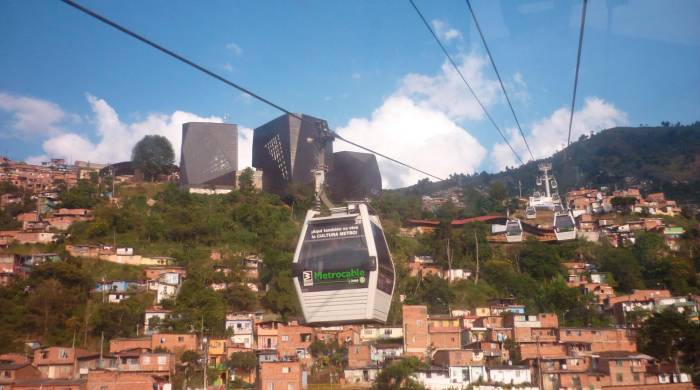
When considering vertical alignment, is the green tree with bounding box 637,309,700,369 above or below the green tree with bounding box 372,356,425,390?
above

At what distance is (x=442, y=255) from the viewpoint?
41.7 meters

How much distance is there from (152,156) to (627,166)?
62.5 meters

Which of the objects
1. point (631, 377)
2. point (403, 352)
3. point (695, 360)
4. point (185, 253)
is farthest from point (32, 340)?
point (695, 360)

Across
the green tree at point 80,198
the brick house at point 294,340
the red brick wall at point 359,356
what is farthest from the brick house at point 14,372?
the green tree at point 80,198

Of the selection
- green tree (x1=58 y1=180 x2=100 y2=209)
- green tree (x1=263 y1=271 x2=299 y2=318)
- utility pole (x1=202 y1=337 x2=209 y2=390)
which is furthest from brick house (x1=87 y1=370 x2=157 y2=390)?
green tree (x1=58 y1=180 x2=100 y2=209)

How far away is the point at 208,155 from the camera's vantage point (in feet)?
192

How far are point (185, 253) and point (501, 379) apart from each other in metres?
21.1

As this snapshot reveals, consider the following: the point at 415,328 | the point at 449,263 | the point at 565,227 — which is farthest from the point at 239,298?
the point at 565,227

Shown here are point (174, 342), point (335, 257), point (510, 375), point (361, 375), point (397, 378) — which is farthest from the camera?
point (174, 342)

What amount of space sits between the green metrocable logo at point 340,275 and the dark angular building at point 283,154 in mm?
45493

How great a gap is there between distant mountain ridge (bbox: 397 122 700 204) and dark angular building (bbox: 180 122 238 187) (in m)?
27.6

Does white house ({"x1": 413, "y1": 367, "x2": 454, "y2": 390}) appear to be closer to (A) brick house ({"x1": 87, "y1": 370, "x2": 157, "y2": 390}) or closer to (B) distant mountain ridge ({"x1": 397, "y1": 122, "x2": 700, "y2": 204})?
(A) brick house ({"x1": 87, "y1": 370, "x2": 157, "y2": 390})

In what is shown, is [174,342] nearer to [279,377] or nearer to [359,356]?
[279,377]

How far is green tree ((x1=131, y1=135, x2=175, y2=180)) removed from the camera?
60.4 m
